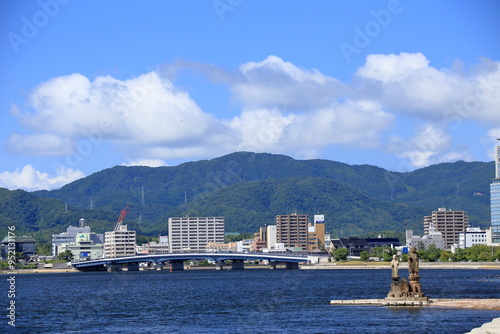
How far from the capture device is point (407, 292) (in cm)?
7606

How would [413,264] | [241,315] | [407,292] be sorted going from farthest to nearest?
1. [241,315]
2. [407,292]
3. [413,264]

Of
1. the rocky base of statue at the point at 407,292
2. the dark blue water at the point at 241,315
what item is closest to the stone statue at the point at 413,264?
the rocky base of statue at the point at 407,292

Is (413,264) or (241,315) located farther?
(241,315)

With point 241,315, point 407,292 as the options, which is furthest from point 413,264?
point 241,315

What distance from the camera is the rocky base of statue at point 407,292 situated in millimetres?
75562

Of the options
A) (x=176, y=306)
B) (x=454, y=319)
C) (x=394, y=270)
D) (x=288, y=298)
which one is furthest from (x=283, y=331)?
(x=288, y=298)

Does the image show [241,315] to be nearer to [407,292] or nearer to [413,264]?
[407,292]

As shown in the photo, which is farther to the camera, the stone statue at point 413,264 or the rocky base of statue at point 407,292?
the rocky base of statue at point 407,292

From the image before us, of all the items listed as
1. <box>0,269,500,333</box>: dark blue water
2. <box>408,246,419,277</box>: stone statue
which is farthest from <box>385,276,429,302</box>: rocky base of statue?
<box>0,269,500,333</box>: dark blue water

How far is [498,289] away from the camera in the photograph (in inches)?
4045

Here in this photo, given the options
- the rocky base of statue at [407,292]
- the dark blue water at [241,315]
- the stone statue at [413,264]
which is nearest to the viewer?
the dark blue water at [241,315]

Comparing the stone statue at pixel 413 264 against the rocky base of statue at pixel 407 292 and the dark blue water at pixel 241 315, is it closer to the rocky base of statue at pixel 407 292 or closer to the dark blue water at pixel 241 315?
the rocky base of statue at pixel 407 292

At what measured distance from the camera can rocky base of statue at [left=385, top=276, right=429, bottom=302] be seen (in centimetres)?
7556

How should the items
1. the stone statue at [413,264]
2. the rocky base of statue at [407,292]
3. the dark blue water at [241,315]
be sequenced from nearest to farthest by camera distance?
the dark blue water at [241,315] → the stone statue at [413,264] → the rocky base of statue at [407,292]
